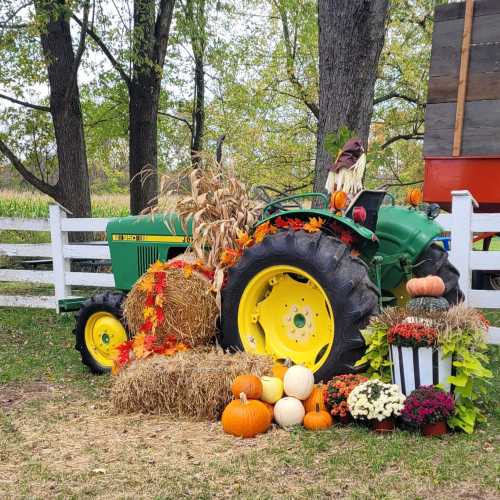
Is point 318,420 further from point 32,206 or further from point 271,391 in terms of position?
point 32,206

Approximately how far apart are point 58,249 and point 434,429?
19.1 feet

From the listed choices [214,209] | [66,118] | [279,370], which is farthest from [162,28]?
[279,370]

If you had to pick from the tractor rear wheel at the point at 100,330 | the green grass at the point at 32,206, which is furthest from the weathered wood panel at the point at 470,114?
the green grass at the point at 32,206

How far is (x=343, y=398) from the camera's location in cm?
402

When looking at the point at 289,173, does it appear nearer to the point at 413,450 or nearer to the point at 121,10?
the point at 121,10

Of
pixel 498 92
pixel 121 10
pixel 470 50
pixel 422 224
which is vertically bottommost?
pixel 422 224

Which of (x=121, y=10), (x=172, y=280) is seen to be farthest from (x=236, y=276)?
(x=121, y=10)

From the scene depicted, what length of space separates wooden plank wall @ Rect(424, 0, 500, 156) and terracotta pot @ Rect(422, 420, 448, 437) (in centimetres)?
359

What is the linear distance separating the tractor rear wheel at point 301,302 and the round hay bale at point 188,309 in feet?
0.42

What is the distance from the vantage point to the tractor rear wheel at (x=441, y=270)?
5156 mm

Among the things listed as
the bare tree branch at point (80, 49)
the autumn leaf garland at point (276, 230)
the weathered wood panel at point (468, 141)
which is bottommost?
the autumn leaf garland at point (276, 230)

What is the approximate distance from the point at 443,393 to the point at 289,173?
1641 centimetres

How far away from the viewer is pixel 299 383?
414 cm

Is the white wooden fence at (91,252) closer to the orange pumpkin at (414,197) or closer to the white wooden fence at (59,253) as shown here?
the white wooden fence at (59,253)
